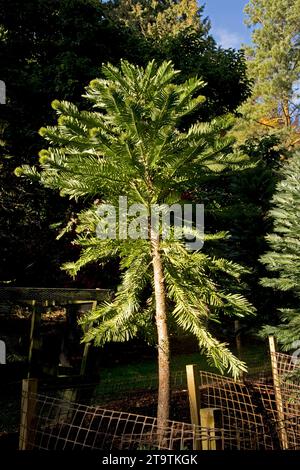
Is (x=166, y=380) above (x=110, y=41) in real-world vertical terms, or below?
below

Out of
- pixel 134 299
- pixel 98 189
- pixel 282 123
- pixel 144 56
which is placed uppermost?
pixel 282 123

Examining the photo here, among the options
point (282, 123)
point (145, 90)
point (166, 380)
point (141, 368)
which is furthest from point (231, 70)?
point (282, 123)

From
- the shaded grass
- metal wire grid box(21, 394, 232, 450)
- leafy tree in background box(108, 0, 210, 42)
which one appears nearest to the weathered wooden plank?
metal wire grid box(21, 394, 232, 450)

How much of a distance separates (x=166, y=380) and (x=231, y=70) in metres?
10.3

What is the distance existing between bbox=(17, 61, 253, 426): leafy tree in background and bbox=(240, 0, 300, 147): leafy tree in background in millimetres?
23119

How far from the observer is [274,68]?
1050 inches

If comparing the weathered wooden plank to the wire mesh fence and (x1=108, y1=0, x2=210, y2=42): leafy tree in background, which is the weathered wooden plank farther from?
(x1=108, y1=0, x2=210, y2=42): leafy tree in background

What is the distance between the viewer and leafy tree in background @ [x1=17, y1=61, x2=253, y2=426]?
3586 mm

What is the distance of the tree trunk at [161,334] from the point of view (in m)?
3.95

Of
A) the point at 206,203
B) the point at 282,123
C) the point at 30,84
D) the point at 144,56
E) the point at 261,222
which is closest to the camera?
the point at 206,203

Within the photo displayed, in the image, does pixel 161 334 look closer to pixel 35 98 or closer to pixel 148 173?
pixel 148 173

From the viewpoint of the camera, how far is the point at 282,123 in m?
27.8

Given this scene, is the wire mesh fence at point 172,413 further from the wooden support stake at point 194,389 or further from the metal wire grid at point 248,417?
the wooden support stake at point 194,389

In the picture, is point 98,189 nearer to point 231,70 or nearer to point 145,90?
point 145,90
